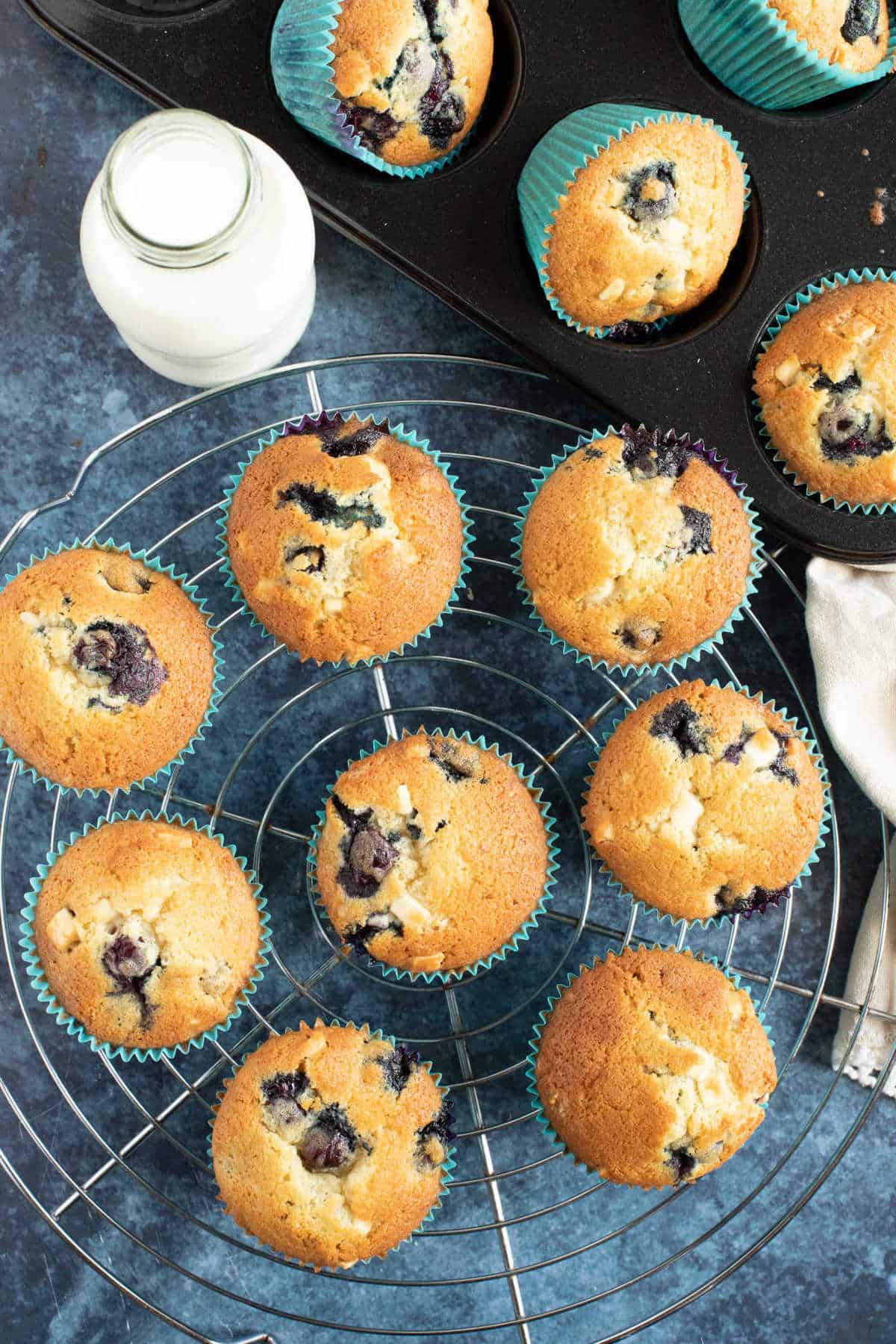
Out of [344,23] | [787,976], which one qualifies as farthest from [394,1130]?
[344,23]

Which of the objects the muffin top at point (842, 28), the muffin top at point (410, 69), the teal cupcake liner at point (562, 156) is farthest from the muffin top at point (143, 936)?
the muffin top at point (842, 28)

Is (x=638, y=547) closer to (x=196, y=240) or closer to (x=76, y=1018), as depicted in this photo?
(x=196, y=240)

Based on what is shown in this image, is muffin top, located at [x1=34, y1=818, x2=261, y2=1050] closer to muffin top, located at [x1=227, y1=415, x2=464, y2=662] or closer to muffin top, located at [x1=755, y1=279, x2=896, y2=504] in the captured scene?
muffin top, located at [x1=227, y1=415, x2=464, y2=662]

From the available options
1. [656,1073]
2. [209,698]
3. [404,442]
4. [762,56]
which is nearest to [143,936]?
[209,698]

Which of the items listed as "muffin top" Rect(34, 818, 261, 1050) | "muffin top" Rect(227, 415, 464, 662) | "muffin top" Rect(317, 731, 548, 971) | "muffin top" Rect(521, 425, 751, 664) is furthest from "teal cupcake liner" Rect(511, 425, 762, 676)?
"muffin top" Rect(34, 818, 261, 1050)

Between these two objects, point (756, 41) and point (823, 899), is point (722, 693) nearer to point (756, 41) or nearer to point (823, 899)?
point (823, 899)

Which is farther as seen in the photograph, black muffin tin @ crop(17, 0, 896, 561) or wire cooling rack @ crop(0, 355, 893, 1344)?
wire cooling rack @ crop(0, 355, 893, 1344)
